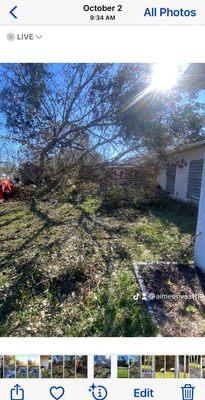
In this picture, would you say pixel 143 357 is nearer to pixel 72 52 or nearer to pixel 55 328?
pixel 55 328

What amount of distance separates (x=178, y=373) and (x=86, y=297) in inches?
42.3

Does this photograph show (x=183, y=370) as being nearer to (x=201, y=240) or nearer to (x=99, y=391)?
(x=99, y=391)

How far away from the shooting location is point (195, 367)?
1.13 meters

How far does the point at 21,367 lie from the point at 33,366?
6 cm

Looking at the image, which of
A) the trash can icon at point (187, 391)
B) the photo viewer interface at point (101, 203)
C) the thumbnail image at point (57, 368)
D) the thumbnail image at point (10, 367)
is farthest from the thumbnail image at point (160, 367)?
the thumbnail image at point (10, 367)

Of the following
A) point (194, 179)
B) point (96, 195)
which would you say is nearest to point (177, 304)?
point (96, 195)

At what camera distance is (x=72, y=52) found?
1.17 metres

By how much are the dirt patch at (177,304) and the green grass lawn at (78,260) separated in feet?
0.38

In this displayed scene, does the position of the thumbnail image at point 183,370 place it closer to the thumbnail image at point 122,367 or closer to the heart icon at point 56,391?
the thumbnail image at point 122,367

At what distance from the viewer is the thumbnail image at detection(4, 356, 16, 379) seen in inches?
43.9

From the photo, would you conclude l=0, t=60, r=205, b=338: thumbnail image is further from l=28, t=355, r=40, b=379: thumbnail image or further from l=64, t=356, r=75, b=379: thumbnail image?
l=28, t=355, r=40, b=379: thumbnail image

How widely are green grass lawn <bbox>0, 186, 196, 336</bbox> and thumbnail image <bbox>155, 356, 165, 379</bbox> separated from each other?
1.52 feet

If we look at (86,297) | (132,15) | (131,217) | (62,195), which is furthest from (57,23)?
(131,217)

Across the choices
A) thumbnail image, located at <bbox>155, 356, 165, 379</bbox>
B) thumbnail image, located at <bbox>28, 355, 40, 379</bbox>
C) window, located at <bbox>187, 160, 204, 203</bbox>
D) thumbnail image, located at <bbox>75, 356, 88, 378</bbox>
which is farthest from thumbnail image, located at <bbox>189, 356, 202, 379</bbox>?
window, located at <bbox>187, 160, 204, 203</bbox>
